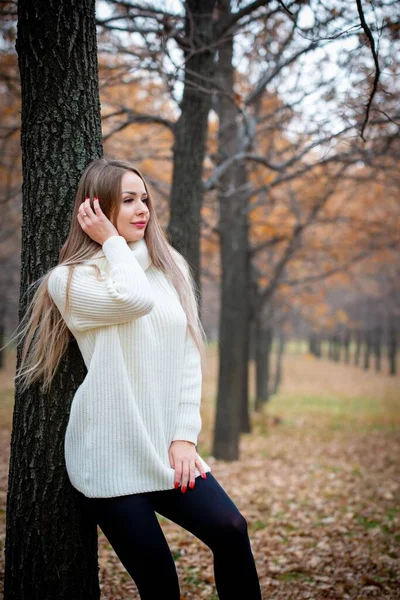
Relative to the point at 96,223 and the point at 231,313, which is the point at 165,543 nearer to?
the point at 96,223

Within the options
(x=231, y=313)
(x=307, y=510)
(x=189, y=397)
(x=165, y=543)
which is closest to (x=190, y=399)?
(x=189, y=397)

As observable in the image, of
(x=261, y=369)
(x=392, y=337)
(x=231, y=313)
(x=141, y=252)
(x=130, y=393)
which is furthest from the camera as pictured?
(x=392, y=337)

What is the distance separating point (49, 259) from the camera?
8.26 ft

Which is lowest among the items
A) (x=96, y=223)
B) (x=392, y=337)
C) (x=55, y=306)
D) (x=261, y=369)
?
(x=261, y=369)

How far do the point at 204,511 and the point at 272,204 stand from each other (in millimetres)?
8909

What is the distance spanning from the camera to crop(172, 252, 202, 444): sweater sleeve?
89.0 inches

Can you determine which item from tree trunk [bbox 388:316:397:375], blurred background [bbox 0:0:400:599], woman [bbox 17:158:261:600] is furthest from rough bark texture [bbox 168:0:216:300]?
tree trunk [bbox 388:316:397:375]

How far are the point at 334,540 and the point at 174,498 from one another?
111 inches

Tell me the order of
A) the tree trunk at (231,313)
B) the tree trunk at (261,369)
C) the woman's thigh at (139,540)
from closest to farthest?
the woman's thigh at (139,540), the tree trunk at (231,313), the tree trunk at (261,369)

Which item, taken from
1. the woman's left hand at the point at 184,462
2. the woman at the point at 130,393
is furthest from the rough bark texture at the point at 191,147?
the woman's left hand at the point at 184,462

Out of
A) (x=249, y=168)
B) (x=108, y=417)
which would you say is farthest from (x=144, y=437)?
(x=249, y=168)

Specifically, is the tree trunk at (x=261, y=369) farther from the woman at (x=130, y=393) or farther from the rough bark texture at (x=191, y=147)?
the woman at (x=130, y=393)

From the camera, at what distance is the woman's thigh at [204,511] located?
207cm

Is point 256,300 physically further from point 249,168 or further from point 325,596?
point 325,596
